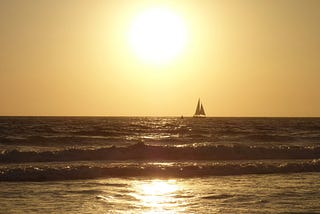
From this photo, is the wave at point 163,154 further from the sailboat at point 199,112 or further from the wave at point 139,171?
the sailboat at point 199,112

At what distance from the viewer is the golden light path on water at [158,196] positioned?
12.9m

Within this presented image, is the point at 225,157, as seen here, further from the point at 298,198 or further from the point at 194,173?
the point at 298,198

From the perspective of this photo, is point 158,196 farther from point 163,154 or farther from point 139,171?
point 163,154

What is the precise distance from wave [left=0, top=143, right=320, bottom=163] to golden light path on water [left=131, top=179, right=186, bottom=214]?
10764 mm

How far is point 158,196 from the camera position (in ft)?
48.2

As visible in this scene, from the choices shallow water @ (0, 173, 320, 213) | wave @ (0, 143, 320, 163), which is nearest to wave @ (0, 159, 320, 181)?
shallow water @ (0, 173, 320, 213)

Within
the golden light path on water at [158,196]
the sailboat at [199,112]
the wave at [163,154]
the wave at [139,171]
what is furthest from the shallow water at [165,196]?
the sailboat at [199,112]

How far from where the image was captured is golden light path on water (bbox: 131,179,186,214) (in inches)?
509

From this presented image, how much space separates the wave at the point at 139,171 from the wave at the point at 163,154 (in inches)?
278

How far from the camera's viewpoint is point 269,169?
21625mm

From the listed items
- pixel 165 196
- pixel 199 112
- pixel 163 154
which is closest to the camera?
pixel 165 196

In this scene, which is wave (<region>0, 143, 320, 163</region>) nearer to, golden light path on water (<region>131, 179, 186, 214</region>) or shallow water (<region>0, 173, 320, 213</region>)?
shallow water (<region>0, 173, 320, 213</region>)

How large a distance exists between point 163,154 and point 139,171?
33.7ft

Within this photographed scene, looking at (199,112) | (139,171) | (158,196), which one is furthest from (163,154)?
(199,112)
